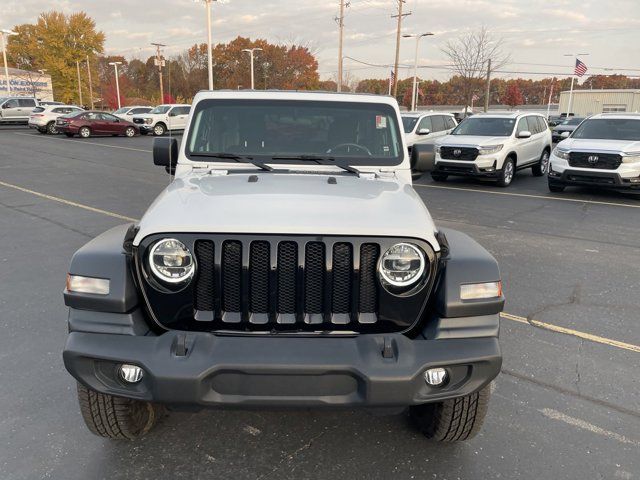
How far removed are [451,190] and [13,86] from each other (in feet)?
201

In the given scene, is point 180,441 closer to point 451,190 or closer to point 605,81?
point 451,190

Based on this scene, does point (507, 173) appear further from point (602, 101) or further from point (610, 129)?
point (602, 101)

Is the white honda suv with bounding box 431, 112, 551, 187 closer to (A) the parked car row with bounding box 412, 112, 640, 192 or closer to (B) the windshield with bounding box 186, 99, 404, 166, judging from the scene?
(A) the parked car row with bounding box 412, 112, 640, 192

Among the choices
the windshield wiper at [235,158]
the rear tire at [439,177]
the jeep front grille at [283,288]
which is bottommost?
A: the rear tire at [439,177]

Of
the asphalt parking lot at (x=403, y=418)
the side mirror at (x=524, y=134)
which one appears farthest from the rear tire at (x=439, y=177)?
the asphalt parking lot at (x=403, y=418)

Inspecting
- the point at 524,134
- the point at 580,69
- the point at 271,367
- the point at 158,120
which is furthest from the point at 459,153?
the point at 580,69

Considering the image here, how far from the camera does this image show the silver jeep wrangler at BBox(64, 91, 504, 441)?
216 cm

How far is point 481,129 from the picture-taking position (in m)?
13.6

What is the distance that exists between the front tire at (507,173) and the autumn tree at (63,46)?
230 feet

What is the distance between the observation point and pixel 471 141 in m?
12.7

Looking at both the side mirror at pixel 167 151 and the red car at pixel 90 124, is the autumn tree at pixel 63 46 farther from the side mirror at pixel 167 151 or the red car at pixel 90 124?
the side mirror at pixel 167 151

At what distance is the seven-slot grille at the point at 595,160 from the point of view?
10602mm

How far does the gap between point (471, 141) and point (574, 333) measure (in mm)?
9082

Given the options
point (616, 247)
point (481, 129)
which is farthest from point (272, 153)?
point (481, 129)
